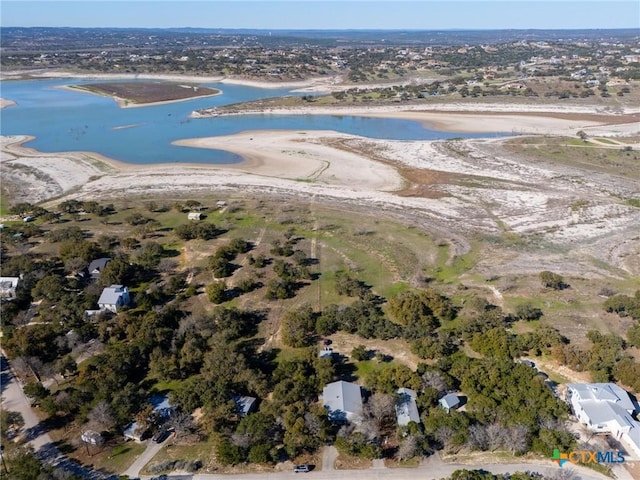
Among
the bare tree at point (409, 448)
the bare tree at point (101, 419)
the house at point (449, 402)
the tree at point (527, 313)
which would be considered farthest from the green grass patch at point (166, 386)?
the tree at point (527, 313)

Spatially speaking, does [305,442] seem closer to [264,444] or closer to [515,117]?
[264,444]

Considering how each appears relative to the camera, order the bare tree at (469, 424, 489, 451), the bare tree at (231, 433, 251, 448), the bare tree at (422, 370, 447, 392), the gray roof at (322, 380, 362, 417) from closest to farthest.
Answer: the bare tree at (231, 433, 251, 448) < the bare tree at (469, 424, 489, 451) < the gray roof at (322, 380, 362, 417) < the bare tree at (422, 370, 447, 392)

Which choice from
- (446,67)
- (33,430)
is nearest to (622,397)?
(33,430)

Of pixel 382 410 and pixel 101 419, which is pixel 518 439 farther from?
pixel 101 419

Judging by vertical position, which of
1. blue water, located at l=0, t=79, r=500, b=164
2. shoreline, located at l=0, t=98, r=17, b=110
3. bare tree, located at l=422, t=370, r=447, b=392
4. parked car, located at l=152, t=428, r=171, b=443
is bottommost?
parked car, located at l=152, t=428, r=171, b=443

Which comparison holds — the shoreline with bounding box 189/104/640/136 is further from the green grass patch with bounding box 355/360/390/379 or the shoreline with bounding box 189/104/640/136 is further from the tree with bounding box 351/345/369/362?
the green grass patch with bounding box 355/360/390/379

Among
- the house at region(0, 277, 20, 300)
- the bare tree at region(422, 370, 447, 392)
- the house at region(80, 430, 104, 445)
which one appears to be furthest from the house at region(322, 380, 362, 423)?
the house at region(0, 277, 20, 300)
